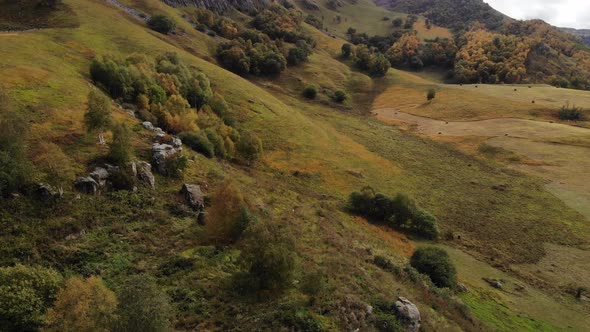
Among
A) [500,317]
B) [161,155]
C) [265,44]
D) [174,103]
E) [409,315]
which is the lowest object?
[500,317]

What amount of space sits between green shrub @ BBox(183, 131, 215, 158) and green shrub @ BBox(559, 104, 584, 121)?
106 m

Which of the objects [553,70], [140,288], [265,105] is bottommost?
[265,105]

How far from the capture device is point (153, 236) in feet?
101

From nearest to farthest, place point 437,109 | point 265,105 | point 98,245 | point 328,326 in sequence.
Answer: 1. point 328,326
2. point 98,245
3. point 265,105
4. point 437,109

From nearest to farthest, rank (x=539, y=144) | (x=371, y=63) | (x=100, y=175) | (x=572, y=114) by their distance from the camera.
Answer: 1. (x=100, y=175)
2. (x=539, y=144)
3. (x=572, y=114)
4. (x=371, y=63)

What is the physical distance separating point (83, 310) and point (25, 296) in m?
4.28

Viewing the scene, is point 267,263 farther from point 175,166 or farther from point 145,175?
point 175,166

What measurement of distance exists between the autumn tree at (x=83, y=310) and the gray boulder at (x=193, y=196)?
720 inches

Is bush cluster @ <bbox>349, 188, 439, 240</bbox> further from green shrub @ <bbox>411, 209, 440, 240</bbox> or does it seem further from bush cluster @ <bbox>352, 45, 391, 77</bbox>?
bush cluster @ <bbox>352, 45, 391, 77</bbox>

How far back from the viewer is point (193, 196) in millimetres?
37000

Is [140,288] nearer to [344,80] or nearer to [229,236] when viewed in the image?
[229,236]

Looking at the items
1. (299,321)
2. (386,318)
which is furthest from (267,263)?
Answer: (386,318)

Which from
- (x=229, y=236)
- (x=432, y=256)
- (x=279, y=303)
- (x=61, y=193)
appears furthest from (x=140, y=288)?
(x=432, y=256)

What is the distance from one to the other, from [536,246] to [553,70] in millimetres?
172840
